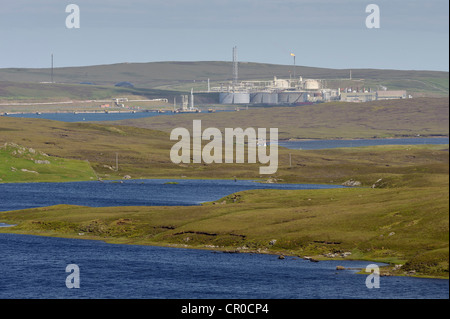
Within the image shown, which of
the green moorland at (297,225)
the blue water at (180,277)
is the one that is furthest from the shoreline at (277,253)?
the blue water at (180,277)

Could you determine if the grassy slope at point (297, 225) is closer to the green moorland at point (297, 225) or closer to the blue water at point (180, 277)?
the green moorland at point (297, 225)

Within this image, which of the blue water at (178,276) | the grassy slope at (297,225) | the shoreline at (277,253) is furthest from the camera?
the grassy slope at (297,225)

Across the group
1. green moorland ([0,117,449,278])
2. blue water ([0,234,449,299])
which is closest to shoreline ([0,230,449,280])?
green moorland ([0,117,449,278])

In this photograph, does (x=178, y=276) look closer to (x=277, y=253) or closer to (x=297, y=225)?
(x=277, y=253)

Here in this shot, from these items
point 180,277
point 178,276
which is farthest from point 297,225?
point 180,277

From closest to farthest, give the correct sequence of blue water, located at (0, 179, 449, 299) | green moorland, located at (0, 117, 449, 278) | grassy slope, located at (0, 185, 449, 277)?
blue water, located at (0, 179, 449, 299) < green moorland, located at (0, 117, 449, 278) < grassy slope, located at (0, 185, 449, 277)

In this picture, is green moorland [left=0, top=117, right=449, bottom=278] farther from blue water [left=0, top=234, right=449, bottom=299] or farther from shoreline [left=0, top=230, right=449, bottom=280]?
blue water [left=0, top=234, right=449, bottom=299]

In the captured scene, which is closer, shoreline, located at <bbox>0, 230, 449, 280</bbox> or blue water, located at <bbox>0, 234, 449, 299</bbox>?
blue water, located at <bbox>0, 234, 449, 299</bbox>

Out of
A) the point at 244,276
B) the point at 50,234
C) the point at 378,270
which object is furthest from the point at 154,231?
the point at 378,270

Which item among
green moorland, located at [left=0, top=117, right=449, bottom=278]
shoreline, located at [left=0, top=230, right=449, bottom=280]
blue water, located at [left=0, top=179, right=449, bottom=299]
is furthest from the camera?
green moorland, located at [left=0, top=117, right=449, bottom=278]
